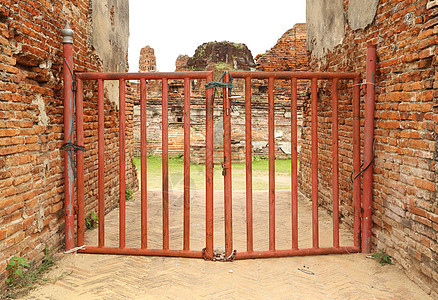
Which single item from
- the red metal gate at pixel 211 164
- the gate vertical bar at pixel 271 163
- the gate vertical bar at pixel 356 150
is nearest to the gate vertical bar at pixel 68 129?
the red metal gate at pixel 211 164

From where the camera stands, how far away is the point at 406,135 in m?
3.34

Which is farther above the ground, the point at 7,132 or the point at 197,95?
the point at 197,95

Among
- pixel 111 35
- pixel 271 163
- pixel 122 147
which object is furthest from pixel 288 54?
pixel 122 147

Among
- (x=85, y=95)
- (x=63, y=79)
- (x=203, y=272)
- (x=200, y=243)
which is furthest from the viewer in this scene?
(x=85, y=95)

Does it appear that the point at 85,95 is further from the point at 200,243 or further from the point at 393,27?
the point at 393,27

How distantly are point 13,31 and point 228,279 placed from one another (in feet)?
9.40

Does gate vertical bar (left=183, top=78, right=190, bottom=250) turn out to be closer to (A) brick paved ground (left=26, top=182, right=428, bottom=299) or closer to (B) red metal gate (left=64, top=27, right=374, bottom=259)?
(B) red metal gate (left=64, top=27, right=374, bottom=259)

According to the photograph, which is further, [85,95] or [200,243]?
[85,95]

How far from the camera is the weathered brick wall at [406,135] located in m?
2.99

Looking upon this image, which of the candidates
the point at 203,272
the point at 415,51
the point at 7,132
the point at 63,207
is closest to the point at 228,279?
the point at 203,272

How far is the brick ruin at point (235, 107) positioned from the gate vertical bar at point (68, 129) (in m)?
8.74

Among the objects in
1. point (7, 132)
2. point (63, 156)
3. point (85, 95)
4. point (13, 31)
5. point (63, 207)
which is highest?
point (13, 31)

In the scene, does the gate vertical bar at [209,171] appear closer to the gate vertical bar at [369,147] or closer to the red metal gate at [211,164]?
the red metal gate at [211,164]

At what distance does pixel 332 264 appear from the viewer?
366cm
